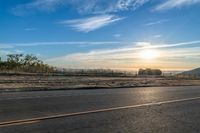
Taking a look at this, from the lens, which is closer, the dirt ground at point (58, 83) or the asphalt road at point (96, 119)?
the asphalt road at point (96, 119)

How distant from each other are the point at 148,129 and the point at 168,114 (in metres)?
3.10

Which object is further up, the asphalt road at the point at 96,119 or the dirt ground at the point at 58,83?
the dirt ground at the point at 58,83

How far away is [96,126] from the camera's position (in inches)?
366

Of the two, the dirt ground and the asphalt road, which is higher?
the dirt ground

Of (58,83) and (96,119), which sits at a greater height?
(58,83)

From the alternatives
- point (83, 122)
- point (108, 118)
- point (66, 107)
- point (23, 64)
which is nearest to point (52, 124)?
point (83, 122)

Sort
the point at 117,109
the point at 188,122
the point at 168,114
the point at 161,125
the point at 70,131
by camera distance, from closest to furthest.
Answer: the point at 70,131
the point at 161,125
the point at 188,122
the point at 168,114
the point at 117,109

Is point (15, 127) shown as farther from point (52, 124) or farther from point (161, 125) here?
point (161, 125)

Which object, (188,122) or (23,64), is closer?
(188,122)

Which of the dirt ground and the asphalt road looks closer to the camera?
the asphalt road

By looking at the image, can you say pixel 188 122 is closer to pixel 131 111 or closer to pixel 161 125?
pixel 161 125

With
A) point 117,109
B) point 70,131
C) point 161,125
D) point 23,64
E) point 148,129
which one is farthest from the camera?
point 23,64

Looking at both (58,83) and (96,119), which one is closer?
(96,119)

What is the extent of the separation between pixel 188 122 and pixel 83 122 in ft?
9.67
